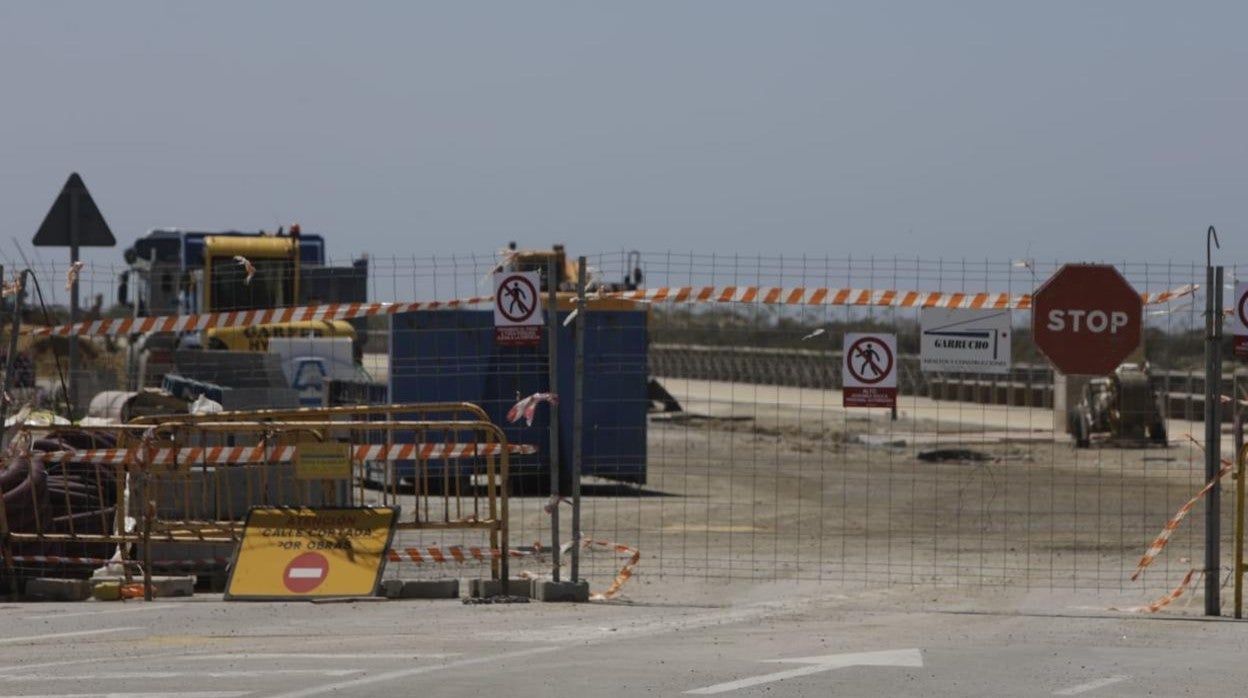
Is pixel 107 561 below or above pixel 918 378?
below

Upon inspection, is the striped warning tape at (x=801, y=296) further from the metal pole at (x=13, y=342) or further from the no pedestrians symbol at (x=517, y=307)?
the metal pole at (x=13, y=342)

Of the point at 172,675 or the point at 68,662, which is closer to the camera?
the point at 172,675

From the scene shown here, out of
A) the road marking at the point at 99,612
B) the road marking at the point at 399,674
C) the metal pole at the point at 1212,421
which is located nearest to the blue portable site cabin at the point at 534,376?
the road marking at the point at 99,612

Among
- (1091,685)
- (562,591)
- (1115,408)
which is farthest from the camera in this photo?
(1115,408)

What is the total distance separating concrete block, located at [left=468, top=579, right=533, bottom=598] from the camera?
14.3 m

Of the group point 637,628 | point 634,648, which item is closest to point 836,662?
point 634,648

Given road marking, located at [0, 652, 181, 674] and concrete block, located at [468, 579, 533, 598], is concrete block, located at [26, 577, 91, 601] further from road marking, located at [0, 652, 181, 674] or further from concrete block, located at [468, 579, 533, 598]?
road marking, located at [0, 652, 181, 674]

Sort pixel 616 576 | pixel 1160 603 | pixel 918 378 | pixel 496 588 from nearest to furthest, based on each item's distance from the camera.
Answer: pixel 1160 603 < pixel 496 588 < pixel 616 576 < pixel 918 378

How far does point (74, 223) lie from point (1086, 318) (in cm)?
896

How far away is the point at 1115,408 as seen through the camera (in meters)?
33.7

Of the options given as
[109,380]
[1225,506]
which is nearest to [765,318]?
[1225,506]

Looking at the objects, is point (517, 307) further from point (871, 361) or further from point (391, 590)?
point (871, 361)

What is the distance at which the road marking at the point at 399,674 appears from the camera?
380 inches

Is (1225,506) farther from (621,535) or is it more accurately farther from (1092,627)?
(1092,627)
